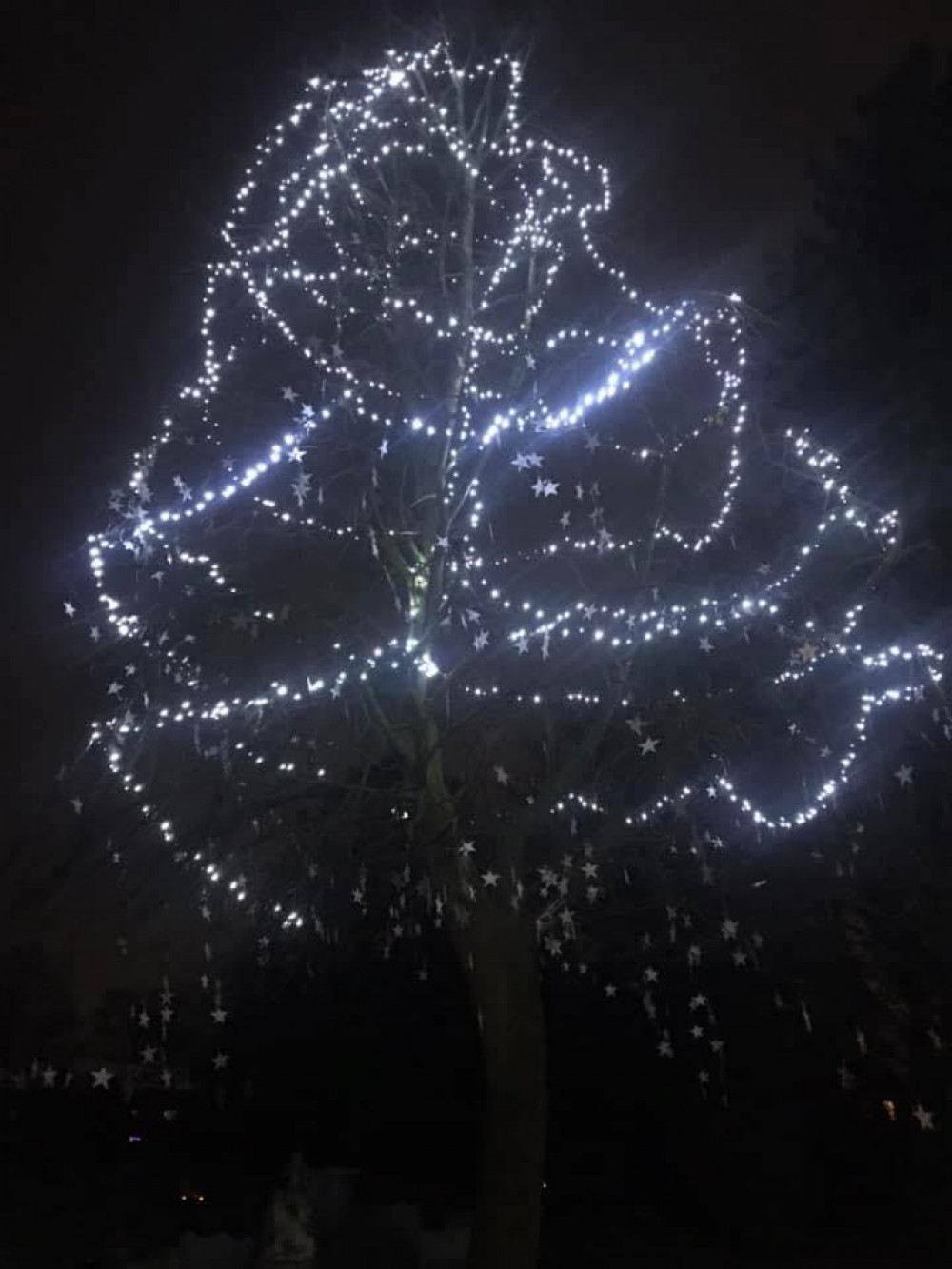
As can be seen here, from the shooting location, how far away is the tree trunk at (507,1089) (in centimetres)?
738

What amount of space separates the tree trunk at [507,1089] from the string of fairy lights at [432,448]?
1.16 metres

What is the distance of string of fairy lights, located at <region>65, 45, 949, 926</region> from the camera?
7801 millimetres

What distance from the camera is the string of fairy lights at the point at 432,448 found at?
7.80m

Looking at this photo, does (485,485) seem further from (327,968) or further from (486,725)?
(327,968)

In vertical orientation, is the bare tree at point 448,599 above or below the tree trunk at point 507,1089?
above

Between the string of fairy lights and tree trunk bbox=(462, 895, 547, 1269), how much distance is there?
1.16 metres

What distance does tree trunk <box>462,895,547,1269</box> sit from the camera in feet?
24.2

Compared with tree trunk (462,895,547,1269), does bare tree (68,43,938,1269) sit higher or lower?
higher

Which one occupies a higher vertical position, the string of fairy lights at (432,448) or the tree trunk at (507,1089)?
the string of fairy lights at (432,448)

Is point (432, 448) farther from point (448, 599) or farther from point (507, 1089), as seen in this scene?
point (507, 1089)

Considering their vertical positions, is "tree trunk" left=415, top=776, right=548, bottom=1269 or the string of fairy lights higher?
the string of fairy lights

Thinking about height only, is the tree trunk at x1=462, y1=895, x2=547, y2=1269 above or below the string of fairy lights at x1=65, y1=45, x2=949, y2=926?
below

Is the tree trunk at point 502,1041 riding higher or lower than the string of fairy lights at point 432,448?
lower

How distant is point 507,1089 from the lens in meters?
7.54
